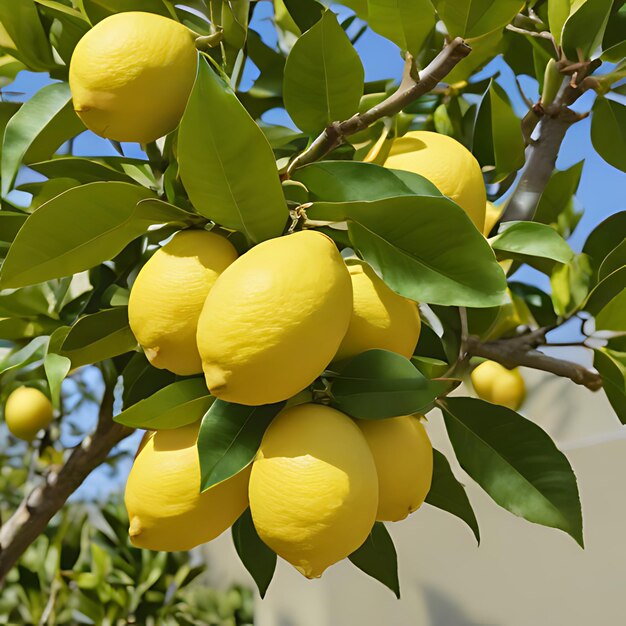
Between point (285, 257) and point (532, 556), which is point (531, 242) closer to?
point (285, 257)

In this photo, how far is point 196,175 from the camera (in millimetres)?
360

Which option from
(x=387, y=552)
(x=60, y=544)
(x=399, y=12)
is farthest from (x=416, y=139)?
(x=60, y=544)

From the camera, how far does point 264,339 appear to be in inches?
13.2

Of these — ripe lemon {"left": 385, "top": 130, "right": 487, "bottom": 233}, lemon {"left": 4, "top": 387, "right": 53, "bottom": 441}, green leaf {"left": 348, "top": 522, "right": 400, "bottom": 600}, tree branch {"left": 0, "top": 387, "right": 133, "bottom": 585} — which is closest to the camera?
ripe lemon {"left": 385, "top": 130, "right": 487, "bottom": 233}

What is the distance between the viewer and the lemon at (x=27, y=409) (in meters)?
0.95

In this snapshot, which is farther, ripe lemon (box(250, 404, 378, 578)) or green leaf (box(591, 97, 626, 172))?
green leaf (box(591, 97, 626, 172))

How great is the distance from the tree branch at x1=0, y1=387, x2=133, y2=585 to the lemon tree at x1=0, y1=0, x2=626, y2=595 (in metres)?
0.26

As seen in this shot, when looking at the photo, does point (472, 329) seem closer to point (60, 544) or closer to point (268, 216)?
point (268, 216)

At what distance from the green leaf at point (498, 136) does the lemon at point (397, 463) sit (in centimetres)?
Result: 26

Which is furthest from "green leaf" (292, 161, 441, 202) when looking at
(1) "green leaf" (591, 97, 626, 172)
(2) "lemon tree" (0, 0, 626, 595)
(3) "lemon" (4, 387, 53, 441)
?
(3) "lemon" (4, 387, 53, 441)

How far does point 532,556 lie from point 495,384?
19.1 inches

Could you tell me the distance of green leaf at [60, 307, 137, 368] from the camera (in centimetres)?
47

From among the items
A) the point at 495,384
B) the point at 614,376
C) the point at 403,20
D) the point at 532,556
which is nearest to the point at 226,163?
the point at 403,20

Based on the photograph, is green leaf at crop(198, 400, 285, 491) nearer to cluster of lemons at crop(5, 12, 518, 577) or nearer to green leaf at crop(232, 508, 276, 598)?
cluster of lemons at crop(5, 12, 518, 577)
